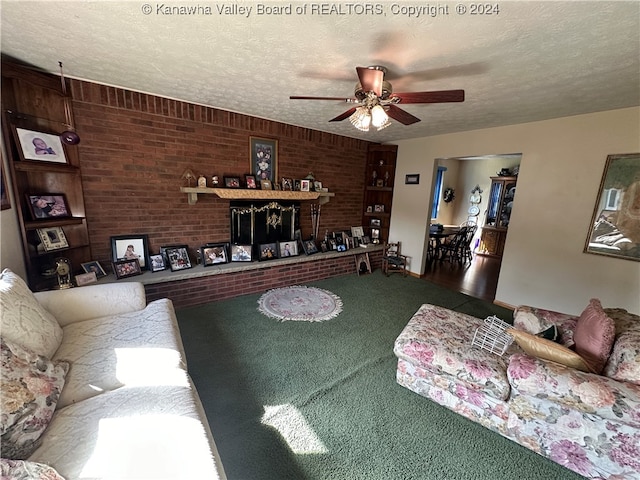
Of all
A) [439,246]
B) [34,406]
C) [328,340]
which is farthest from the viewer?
[439,246]

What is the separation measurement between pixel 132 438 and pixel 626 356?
238cm

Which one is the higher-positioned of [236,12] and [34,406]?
[236,12]

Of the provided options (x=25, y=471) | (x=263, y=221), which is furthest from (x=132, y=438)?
(x=263, y=221)

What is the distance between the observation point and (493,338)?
5.96ft

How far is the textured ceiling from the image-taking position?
132 centimetres

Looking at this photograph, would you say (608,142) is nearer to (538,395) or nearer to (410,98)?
(410,98)

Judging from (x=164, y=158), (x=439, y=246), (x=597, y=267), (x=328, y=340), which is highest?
(x=164, y=158)

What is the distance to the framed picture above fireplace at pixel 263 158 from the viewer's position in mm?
3498

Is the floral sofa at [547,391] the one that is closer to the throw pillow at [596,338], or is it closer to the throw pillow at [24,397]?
the throw pillow at [596,338]

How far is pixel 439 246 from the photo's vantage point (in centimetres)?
570

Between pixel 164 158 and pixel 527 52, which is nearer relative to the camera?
pixel 527 52

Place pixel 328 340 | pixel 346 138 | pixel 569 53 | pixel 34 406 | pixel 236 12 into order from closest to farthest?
pixel 34 406 < pixel 236 12 < pixel 569 53 < pixel 328 340 < pixel 346 138

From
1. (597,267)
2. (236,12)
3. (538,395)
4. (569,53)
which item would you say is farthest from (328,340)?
(597,267)

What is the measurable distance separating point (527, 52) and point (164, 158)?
3325 millimetres
